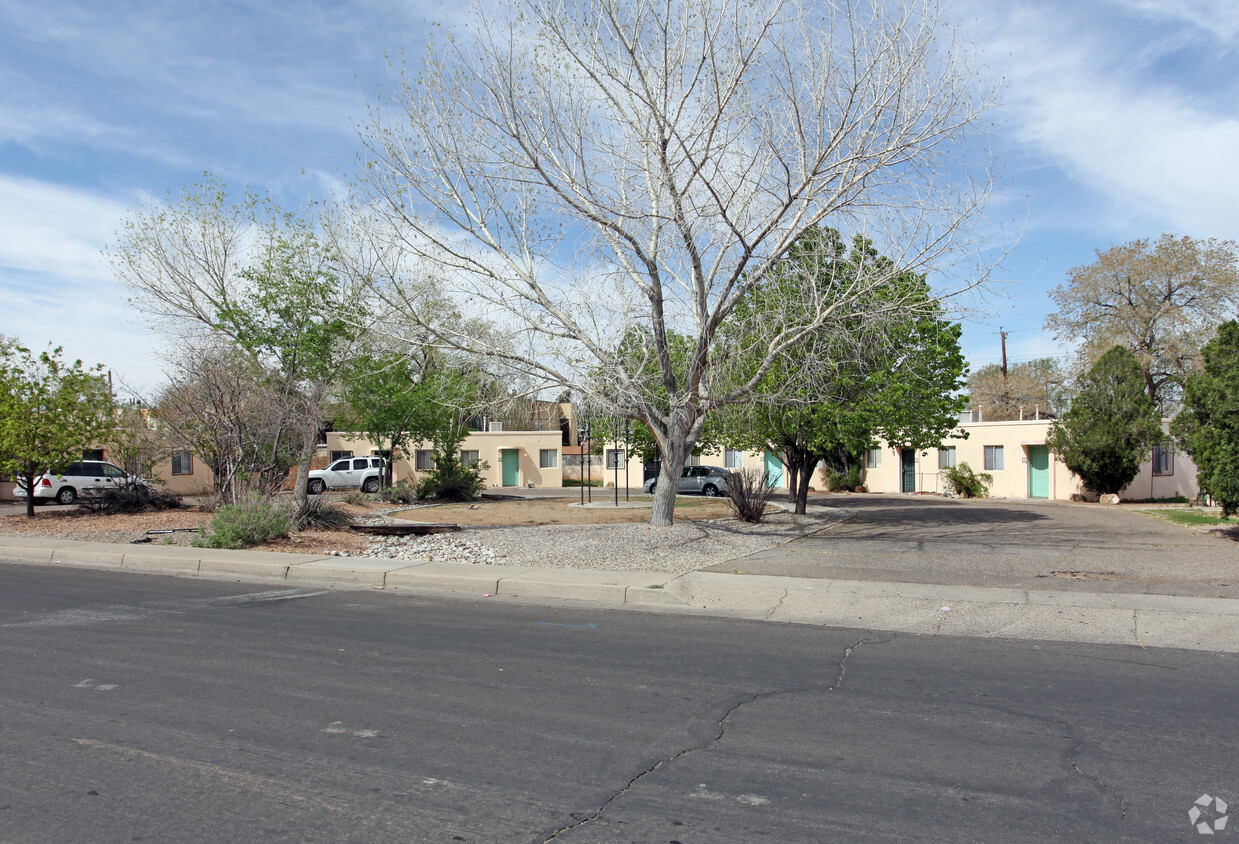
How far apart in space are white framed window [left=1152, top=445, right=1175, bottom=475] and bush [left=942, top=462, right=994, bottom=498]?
5932 millimetres

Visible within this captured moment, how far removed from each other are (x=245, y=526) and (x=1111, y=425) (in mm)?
28074

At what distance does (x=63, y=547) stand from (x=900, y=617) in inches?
561

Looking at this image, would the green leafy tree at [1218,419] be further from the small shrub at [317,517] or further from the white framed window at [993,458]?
the white framed window at [993,458]

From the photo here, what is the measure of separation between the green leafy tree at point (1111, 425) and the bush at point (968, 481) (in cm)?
470

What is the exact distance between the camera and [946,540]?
15.9 m

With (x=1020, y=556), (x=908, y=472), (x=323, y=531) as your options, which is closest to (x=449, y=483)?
→ (x=323, y=531)

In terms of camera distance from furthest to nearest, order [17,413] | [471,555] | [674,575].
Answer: [17,413]
[471,555]
[674,575]

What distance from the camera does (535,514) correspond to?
22.7 meters

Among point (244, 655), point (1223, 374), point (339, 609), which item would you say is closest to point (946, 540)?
point (1223, 374)

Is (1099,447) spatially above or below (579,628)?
above

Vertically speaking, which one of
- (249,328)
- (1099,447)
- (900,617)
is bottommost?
(900,617)

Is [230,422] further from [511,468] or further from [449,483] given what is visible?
[511,468]

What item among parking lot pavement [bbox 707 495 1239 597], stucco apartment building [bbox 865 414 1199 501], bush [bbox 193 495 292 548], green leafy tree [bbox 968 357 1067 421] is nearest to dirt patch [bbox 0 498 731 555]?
bush [bbox 193 495 292 548]

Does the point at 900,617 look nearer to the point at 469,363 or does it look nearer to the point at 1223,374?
the point at 469,363
